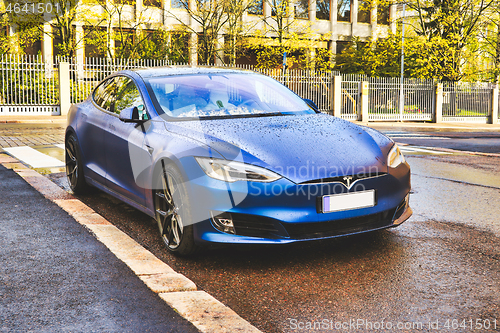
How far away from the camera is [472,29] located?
103ft

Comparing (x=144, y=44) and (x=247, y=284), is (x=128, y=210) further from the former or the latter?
(x=144, y=44)

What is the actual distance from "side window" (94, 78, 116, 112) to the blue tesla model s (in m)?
0.31

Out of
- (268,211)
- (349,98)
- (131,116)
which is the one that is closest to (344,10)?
(349,98)

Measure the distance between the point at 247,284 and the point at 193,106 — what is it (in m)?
1.87

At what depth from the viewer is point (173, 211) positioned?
423 centimetres

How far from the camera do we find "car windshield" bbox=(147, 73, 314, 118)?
4.89 metres

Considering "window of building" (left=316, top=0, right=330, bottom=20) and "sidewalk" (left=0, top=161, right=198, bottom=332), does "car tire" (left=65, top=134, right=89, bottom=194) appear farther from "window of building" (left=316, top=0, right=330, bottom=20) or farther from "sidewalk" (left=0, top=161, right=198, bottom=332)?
"window of building" (left=316, top=0, right=330, bottom=20)

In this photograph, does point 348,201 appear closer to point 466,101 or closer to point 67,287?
point 67,287

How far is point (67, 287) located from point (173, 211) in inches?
38.8

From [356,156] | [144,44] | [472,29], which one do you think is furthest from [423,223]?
[144,44]

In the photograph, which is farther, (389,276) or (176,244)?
(176,244)

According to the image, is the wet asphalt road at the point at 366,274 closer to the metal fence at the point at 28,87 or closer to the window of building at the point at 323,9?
the metal fence at the point at 28,87

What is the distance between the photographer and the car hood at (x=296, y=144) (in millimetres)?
3848

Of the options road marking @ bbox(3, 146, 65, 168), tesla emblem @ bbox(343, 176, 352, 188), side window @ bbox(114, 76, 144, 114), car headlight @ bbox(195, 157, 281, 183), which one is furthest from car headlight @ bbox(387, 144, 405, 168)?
road marking @ bbox(3, 146, 65, 168)
